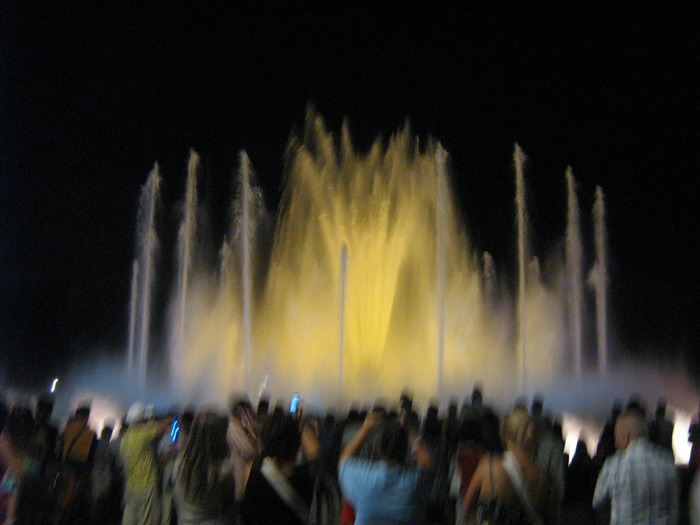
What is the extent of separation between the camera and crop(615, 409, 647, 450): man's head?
5.00 meters

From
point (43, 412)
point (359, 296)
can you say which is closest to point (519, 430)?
point (43, 412)

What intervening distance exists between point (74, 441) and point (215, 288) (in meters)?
18.9

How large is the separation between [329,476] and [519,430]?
1.42m

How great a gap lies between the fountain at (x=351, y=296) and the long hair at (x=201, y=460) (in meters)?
17.4

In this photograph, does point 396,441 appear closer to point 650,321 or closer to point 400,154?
point 400,154

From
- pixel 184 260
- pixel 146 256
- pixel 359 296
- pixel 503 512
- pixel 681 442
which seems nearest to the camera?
pixel 503 512

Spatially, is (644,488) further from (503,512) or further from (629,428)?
(503,512)

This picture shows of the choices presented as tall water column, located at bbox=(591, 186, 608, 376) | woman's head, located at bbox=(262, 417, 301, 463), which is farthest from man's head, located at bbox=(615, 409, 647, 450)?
tall water column, located at bbox=(591, 186, 608, 376)

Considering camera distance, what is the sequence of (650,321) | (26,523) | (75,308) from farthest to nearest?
1. (75,308)
2. (650,321)
3. (26,523)

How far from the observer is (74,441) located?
771 centimetres

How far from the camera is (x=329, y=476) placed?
5.59m

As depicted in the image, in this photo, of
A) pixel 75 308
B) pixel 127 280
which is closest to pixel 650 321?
pixel 127 280

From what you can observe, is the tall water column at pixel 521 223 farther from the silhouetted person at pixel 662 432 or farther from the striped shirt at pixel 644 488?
the striped shirt at pixel 644 488

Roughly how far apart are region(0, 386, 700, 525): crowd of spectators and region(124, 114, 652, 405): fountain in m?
15.3
